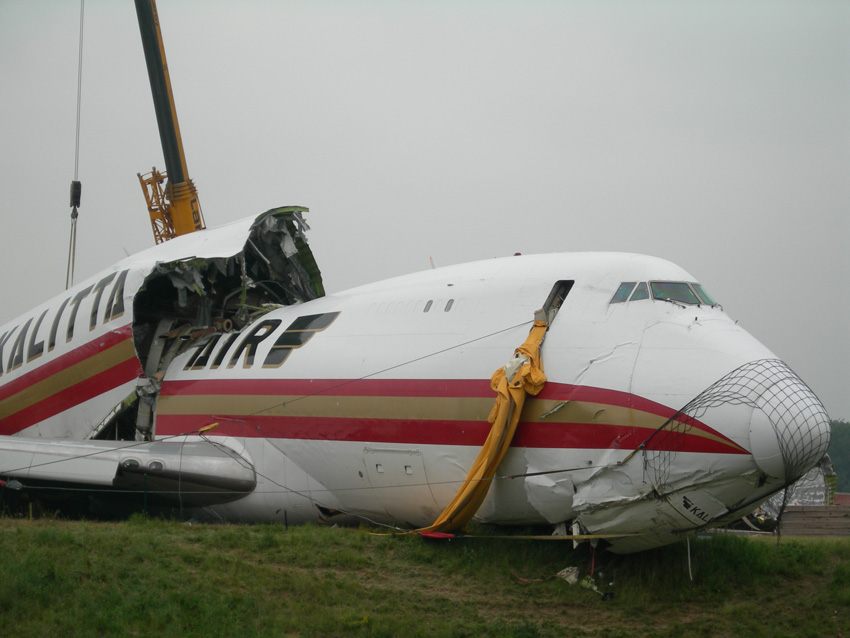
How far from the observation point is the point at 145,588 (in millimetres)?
11102

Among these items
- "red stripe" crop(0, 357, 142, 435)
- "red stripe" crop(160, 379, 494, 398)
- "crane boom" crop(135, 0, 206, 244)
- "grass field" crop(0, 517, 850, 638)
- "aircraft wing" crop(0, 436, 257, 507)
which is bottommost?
"grass field" crop(0, 517, 850, 638)

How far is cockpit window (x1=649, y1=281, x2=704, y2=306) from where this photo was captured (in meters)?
12.4

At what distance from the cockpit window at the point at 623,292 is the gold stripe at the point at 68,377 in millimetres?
11224

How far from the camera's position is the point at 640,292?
1241 cm

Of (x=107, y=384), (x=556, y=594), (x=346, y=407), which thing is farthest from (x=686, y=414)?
(x=107, y=384)

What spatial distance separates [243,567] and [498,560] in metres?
3.66

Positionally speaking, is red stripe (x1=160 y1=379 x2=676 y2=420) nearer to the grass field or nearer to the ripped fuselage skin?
the ripped fuselage skin

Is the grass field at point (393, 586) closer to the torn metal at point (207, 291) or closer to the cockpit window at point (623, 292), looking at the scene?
the cockpit window at point (623, 292)

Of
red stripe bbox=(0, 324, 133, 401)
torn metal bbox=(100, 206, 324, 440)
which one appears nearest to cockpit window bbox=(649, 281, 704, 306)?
torn metal bbox=(100, 206, 324, 440)

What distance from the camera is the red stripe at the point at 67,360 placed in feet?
61.9

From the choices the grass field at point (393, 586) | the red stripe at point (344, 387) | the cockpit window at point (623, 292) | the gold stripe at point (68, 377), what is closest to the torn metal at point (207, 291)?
the gold stripe at point (68, 377)

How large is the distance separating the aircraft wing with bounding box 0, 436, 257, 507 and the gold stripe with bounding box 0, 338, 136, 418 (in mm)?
2225

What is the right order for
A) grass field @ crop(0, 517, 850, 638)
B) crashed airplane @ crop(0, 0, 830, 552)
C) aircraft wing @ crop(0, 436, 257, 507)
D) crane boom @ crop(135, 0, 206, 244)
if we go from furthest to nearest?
crane boom @ crop(135, 0, 206, 244)
aircraft wing @ crop(0, 436, 257, 507)
crashed airplane @ crop(0, 0, 830, 552)
grass field @ crop(0, 517, 850, 638)

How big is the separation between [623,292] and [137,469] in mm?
9788
